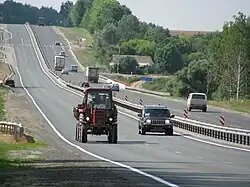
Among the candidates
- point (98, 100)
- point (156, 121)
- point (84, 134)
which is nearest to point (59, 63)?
point (156, 121)

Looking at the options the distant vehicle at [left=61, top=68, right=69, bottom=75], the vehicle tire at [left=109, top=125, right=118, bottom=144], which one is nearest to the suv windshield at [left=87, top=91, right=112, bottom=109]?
the vehicle tire at [left=109, top=125, right=118, bottom=144]

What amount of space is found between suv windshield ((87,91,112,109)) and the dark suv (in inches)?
386

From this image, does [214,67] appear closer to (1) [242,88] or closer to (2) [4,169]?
(1) [242,88]

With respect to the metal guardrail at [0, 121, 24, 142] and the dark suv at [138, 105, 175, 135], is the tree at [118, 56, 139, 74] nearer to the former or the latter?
the metal guardrail at [0, 121, 24, 142]

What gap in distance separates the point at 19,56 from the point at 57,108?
9759 cm

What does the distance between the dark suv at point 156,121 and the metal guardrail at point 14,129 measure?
24.6 feet

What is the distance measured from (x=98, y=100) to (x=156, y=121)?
10.5 m

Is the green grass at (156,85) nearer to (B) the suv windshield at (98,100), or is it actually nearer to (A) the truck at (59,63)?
(A) the truck at (59,63)

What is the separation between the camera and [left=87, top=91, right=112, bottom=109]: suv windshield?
127 feet

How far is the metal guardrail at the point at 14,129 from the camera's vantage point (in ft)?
148

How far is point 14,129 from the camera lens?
4769 cm

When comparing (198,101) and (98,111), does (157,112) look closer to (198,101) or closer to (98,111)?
(98,111)

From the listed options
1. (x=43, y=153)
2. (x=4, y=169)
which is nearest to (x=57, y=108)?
(x=43, y=153)

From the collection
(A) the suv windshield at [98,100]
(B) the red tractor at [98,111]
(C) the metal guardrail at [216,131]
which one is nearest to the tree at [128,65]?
(C) the metal guardrail at [216,131]
